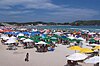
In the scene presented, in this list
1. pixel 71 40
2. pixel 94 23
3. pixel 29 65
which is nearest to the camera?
pixel 29 65

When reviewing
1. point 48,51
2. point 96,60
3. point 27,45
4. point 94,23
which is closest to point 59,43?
point 27,45

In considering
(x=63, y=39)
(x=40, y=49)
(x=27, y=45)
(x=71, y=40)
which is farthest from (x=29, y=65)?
(x=63, y=39)

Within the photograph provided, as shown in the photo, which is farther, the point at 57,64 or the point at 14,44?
the point at 14,44

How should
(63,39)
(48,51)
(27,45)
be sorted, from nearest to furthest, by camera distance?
(48,51) < (27,45) < (63,39)

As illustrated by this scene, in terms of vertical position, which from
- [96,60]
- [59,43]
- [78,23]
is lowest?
[78,23]

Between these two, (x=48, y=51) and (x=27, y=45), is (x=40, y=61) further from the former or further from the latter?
(x=27, y=45)

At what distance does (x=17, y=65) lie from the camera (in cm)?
1689

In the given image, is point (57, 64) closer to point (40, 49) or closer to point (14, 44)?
point (40, 49)

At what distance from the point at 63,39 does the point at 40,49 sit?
32.5ft

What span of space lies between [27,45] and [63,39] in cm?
702

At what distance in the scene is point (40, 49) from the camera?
79.5 ft

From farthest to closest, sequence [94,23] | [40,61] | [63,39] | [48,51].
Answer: [94,23] < [63,39] < [48,51] < [40,61]

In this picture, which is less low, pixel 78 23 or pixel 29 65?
pixel 29 65

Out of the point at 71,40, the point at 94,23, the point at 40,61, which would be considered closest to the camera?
the point at 40,61
